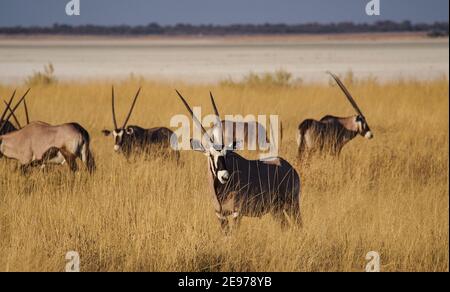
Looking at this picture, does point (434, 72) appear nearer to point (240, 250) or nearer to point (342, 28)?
point (240, 250)

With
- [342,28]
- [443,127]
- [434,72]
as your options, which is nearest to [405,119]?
[443,127]

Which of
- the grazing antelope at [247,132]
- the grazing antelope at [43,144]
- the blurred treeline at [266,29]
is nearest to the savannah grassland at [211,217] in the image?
the grazing antelope at [43,144]

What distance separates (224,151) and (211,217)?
0.92 metres

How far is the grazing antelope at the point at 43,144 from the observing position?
8367 millimetres

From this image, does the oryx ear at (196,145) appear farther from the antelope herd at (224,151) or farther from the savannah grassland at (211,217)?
Answer: the savannah grassland at (211,217)

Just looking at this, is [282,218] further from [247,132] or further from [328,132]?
[247,132]

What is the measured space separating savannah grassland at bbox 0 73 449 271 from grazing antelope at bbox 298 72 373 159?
0.69 feet

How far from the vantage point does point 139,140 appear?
32.1 feet

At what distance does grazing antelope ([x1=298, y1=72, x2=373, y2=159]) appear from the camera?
946 centimetres

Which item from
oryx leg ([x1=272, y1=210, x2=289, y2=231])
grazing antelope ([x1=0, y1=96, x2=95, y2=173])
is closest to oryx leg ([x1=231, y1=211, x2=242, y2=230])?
oryx leg ([x1=272, y1=210, x2=289, y2=231])

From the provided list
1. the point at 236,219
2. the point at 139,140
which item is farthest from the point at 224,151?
the point at 139,140

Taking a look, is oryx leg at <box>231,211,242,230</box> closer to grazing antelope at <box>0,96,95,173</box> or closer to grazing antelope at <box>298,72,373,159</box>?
grazing antelope at <box>0,96,95,173</box>

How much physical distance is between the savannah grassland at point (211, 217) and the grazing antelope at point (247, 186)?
169 millimetres
